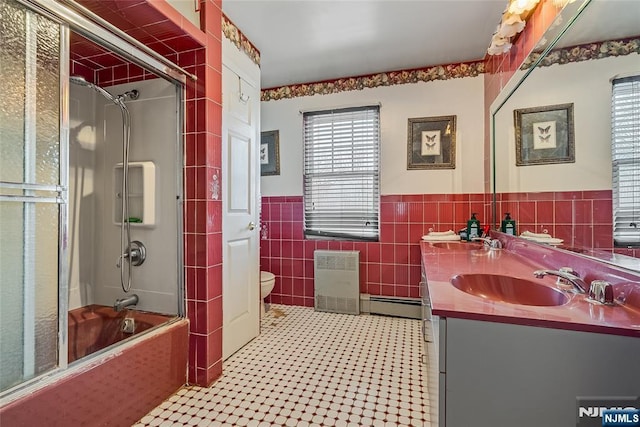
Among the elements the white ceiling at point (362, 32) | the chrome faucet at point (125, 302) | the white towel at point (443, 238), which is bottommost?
the chrome faucet at point (125, 302)

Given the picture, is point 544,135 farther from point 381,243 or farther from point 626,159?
point 381,243

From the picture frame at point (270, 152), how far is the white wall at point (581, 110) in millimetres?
2260

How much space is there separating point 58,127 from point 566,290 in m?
2.22

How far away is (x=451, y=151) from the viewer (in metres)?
2.78

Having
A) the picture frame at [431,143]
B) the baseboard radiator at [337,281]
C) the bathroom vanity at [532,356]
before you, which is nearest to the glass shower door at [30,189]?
the bathroom vanity at [532,356]

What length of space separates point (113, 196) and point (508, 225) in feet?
9.34

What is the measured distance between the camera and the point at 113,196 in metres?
2.10

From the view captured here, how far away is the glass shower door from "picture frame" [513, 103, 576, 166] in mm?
2308

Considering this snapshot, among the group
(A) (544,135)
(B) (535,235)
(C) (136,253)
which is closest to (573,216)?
(B) (535,235)

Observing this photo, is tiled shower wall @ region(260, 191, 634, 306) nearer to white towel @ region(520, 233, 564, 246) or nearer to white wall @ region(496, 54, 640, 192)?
white towel @ region(520, 233, 564, 246)

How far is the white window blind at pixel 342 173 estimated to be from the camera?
3.02 meters

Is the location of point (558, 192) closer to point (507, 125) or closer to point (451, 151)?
point (507, 125)

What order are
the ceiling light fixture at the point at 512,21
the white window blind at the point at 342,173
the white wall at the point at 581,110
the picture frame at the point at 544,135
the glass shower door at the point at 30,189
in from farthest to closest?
the white window blind at the point at 342,173, the ceiling light fixture at the point at 512,21, the picture frame at the point at 544,135, the glass shower door at the point at 30,189, the white wall at the point at 581,110

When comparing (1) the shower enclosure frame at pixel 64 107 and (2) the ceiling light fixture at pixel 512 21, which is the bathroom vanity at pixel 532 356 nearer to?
(1) the shower enclosure frame at pixel 64 107
